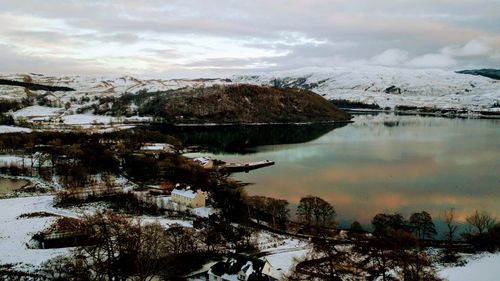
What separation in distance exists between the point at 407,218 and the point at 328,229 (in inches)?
208

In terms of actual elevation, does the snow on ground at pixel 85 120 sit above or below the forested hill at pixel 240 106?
below

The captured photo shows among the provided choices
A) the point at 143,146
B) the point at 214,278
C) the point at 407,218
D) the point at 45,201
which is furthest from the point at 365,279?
the point at 143,146

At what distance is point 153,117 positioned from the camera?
3723 inches

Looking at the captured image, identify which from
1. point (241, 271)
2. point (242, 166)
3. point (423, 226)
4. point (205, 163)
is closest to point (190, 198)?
point (241, 271)

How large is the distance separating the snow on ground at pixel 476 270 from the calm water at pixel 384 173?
711 centimetres

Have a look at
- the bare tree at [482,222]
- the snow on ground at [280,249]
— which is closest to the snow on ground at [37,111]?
the snow on ground at [280,249]

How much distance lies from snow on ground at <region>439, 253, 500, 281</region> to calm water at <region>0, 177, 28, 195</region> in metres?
27.0

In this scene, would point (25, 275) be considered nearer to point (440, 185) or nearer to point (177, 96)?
point (440, 185)

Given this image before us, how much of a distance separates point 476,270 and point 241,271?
917 cm

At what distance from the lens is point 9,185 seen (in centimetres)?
3275

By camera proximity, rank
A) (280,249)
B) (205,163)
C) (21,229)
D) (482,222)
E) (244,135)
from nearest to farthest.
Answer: (280,249)
(21,229)
(482,222)
(205,163)
(244,135)

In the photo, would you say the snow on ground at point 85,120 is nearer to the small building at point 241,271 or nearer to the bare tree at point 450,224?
the bare tree at point 450,224

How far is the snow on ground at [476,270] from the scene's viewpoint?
16.5 metres

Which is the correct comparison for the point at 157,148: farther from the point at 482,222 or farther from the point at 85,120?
the point at 85,120
